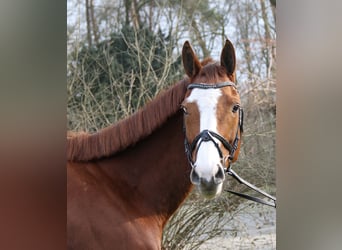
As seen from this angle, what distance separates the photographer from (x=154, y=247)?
2.46m

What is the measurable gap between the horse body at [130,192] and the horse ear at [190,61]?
271 millimetres

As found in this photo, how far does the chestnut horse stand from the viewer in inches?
95.9

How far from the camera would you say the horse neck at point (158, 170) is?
99.4 inches

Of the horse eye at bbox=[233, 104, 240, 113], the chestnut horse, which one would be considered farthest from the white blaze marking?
the horse eye at bbox=[233, 104, 240, 113]

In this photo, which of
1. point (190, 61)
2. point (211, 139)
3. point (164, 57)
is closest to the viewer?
point (211, 139)

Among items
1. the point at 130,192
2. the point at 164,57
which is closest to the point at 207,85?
the point at 164,57

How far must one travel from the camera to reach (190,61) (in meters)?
2.60

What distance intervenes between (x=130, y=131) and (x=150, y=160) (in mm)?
208

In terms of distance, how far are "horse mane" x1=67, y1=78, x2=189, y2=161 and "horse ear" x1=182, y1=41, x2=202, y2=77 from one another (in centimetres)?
7

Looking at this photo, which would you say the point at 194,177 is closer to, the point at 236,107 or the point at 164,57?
the point at 236,107

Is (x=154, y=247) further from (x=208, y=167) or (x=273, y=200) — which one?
(x=273, y=200)

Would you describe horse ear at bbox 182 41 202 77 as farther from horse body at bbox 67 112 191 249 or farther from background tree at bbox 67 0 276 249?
horse body at bbox 67 112 191 249
